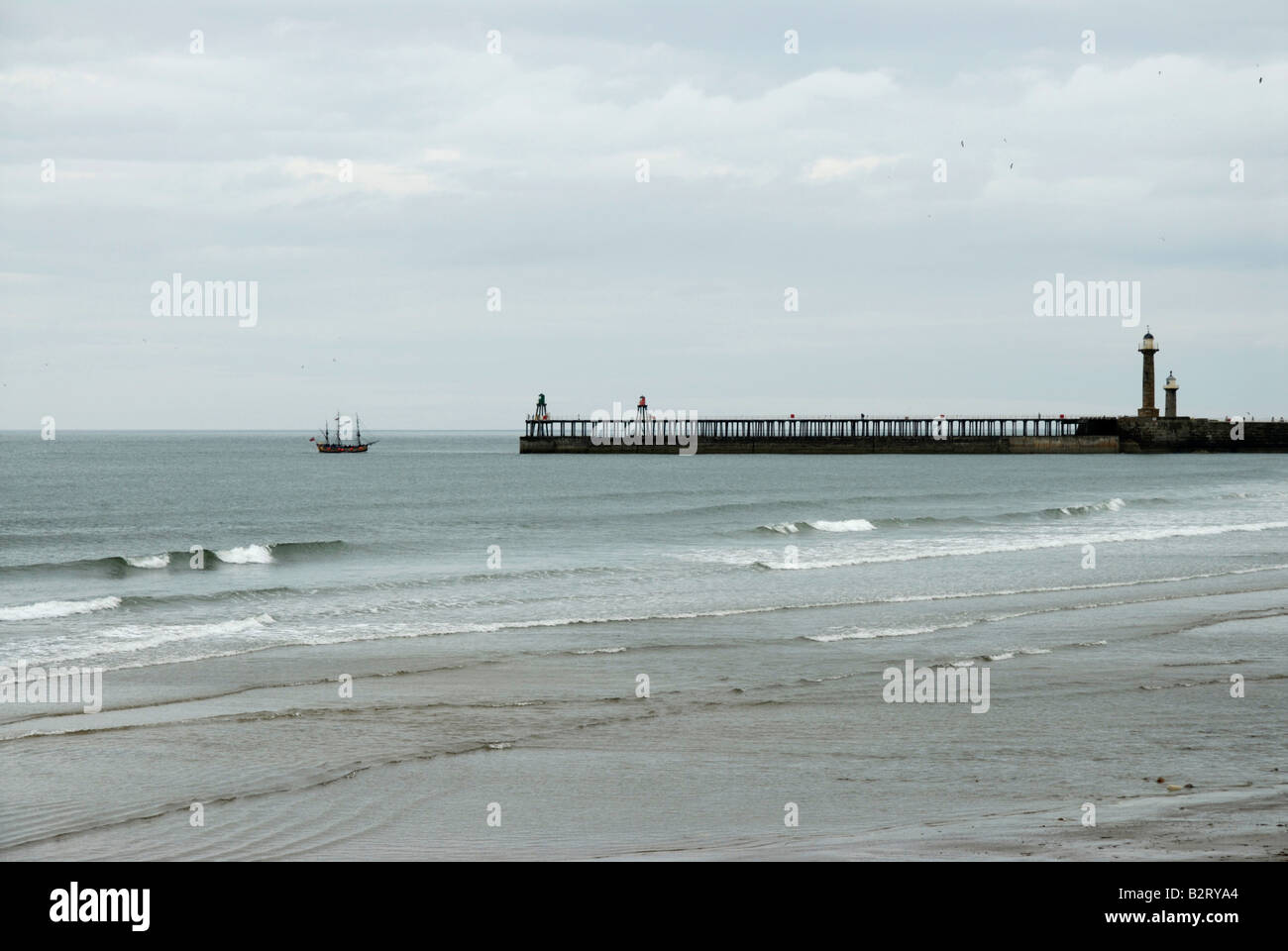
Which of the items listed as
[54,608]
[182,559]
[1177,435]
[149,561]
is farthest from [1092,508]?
[1177,435]

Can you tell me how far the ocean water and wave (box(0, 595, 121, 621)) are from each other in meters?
0.09

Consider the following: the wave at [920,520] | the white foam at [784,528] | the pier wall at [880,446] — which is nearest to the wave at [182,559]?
the white foam at [784,528]

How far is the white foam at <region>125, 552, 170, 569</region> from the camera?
1161 inches

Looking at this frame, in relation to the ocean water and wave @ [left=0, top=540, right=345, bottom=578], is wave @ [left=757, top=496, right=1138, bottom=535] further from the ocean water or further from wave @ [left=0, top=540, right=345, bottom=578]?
wave @ [left=0, top=540, right=345, bottom=578]

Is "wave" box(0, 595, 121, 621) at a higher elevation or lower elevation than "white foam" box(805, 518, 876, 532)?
higher

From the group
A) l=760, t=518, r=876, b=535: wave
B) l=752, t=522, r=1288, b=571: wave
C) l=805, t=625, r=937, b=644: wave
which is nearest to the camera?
l=805, t=625, r=937, b=644: wave

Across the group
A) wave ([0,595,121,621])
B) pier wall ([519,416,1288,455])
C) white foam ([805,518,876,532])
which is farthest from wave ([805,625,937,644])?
pier wall ([519,416,1288,455])

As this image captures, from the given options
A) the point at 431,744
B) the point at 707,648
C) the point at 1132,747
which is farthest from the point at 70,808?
the point at 707,648

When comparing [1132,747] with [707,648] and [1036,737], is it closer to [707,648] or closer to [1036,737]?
[1036,737]

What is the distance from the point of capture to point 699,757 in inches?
421

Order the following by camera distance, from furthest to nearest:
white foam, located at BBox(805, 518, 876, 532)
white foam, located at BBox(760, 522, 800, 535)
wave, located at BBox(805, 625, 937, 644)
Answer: white foam, located at BBox(805, 518, 876, 532), white foam, located at BBox(760, 522, 800, 535), wave, located at BBox(805, 625, 937, 644)
